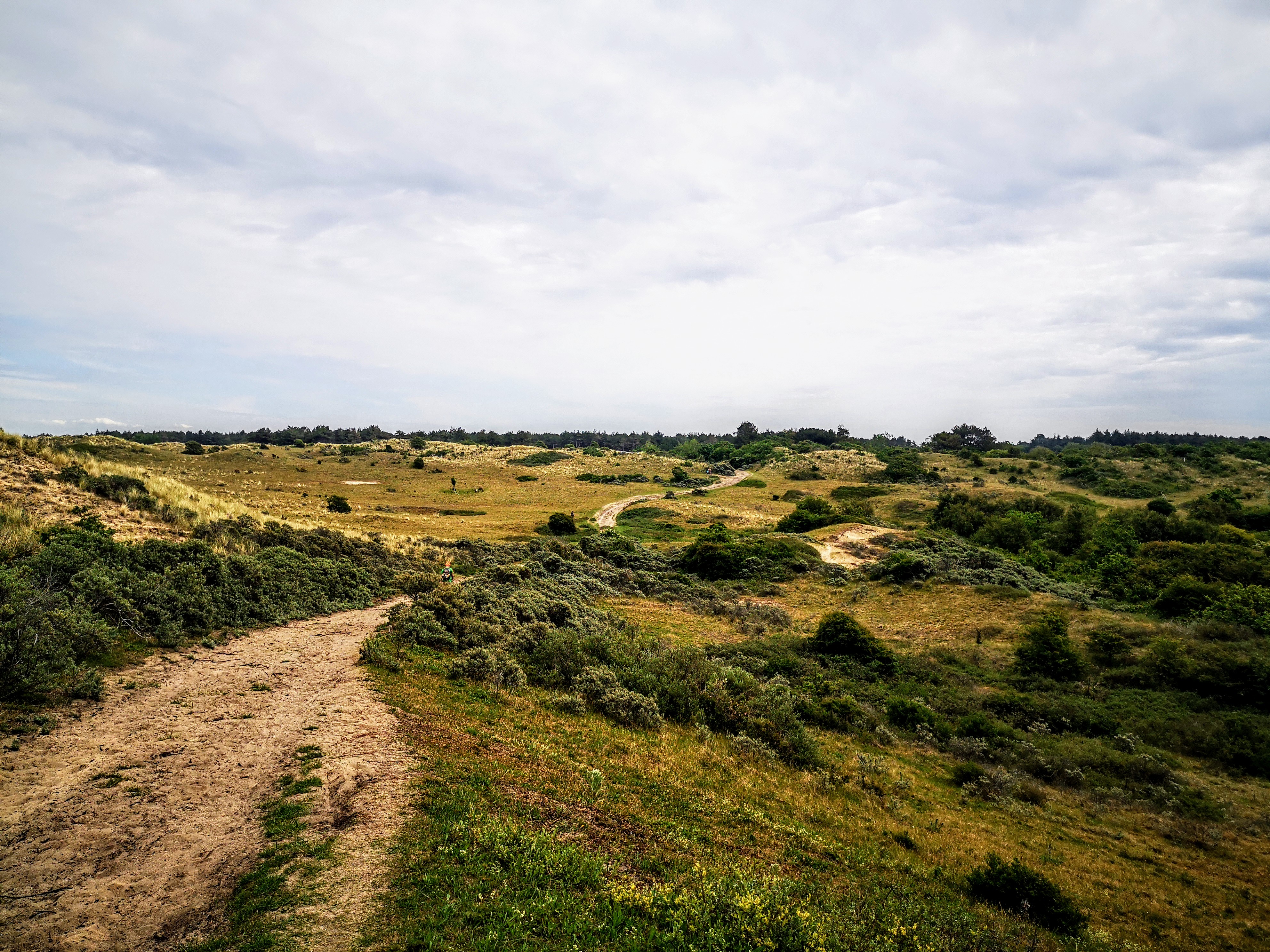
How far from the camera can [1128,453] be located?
90875 mm

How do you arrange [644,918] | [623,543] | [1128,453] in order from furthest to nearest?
[1128,453], [623,543], [644,918]

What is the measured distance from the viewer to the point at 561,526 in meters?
51.8

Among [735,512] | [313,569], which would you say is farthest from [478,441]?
[313,569]

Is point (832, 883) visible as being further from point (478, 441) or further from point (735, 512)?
point (478, 441)

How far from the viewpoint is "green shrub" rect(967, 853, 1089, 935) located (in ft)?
27.8

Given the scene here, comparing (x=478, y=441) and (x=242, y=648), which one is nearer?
(x=242, y=648)

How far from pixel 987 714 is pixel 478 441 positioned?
5880 inches

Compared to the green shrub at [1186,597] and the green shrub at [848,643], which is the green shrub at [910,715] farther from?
the green shrub at [1186,597]

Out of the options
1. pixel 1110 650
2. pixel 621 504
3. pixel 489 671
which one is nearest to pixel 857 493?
pixel 621 504

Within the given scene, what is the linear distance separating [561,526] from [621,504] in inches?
882

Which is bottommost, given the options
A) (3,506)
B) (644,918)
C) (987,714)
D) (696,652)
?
(987,714)

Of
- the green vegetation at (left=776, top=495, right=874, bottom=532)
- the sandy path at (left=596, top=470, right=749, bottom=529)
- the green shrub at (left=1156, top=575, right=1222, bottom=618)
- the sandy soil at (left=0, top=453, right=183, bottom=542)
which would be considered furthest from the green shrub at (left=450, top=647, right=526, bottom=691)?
the green vegetation at (left=776, top=495, right=874, bottom=532)

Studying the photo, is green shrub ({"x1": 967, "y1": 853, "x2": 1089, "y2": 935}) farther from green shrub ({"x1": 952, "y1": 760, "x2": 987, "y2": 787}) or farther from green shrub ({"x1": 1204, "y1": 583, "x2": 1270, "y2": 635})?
green shrub ({"x1": 1204, "y1": 583, "x2": 1270, "y2": 635})

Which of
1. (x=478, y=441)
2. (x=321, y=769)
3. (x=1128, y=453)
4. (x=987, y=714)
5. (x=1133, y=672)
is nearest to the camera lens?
(x=321, y=769)
